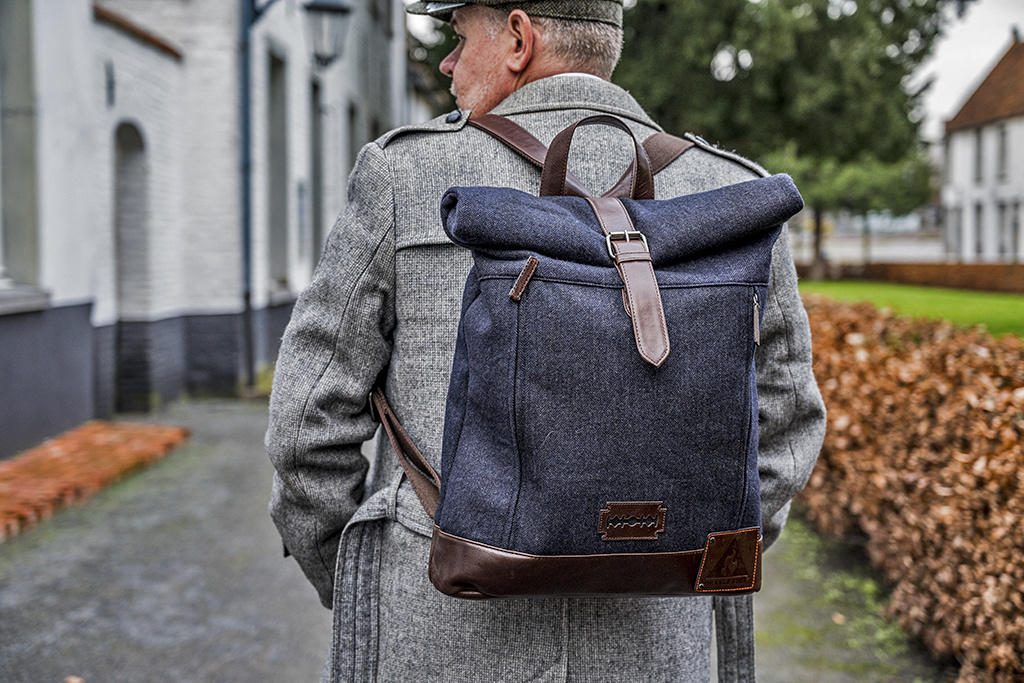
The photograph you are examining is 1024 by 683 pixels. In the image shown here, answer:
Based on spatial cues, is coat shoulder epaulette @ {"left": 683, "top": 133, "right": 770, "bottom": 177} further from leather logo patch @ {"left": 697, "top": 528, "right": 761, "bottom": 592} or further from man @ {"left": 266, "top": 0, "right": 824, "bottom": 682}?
leather logo patch @ {"left": 697, "top": 528, "right": 761, "bottom": 592}

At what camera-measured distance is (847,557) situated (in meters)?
5.43

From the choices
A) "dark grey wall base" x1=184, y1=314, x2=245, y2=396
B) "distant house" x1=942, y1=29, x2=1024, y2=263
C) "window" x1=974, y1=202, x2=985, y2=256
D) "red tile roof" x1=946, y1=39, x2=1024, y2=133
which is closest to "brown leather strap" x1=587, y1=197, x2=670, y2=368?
"dark grey wall base" x1=184, y1=314, x2=245, y2=396

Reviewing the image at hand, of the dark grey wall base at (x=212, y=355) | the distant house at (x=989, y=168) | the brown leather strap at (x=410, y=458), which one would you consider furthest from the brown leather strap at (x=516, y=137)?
the distant house at (x=989, y=168)

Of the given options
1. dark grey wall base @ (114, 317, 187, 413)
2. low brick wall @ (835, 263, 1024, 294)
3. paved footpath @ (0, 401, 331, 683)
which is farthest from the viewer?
low brick wall @ (835, 263, 1024, 294)

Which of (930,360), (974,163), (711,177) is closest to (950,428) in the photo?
(930,360)

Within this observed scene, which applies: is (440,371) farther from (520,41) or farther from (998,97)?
(998,97)

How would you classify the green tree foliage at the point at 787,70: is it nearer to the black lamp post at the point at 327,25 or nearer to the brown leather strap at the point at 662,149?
the black lamp post at the point at 327,25

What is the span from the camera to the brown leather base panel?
4.52 feet

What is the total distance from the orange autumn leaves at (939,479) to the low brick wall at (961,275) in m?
25.8

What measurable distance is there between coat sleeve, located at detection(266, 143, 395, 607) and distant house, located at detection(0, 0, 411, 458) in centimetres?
548

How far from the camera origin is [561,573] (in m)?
1.38

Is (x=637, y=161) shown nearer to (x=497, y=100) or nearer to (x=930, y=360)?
(x=497, y=100)

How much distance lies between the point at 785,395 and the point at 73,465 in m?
5.88

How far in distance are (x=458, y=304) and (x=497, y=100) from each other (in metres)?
0.41
